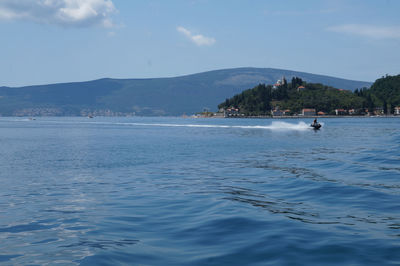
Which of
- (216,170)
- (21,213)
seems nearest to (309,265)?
(21,213)

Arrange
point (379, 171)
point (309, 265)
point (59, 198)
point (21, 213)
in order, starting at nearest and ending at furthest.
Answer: point (309, 265)
point (21, 213)
point (59, 198)
point (379, 171)

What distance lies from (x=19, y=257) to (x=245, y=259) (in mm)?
6115

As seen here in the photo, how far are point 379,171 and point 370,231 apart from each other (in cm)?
1752

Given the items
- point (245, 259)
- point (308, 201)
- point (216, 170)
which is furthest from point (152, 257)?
point (216, 170)

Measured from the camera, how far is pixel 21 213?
54.7 ft

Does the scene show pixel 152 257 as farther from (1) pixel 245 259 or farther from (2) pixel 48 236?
(2) pixel 48 236

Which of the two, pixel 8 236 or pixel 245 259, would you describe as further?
pixel 8 236

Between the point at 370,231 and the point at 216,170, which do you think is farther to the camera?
the point at 216,170

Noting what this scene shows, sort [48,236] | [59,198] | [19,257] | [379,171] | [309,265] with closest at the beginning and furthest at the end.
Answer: [309,265] < [19,257] < [48,236] < [59,198] < [379,171]

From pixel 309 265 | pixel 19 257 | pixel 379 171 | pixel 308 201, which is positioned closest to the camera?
pixel 309 265

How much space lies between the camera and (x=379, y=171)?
2919 cm

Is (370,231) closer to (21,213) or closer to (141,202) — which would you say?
(141,202)

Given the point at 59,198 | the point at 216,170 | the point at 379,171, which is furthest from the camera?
the point at 216,170

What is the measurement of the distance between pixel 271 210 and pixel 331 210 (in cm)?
246
